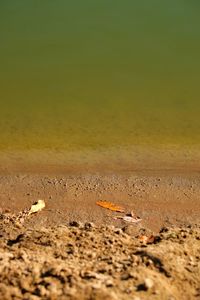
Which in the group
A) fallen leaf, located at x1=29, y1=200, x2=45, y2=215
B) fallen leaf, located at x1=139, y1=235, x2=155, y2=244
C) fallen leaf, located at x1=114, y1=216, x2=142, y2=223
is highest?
fallen leaf, located at x1=29, y1=200, x2=45, y2=215

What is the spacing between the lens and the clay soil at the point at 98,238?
146 inches

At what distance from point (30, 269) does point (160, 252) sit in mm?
970

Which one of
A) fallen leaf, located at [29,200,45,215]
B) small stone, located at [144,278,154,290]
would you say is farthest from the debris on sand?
small stone, located at [144,278,154,290]

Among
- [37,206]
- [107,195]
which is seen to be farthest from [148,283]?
[107,195]

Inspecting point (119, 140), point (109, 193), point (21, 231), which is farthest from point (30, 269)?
point (119, 140)

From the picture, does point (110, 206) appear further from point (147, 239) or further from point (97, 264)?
point (97, 264)

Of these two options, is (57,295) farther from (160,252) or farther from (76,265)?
(160,252)

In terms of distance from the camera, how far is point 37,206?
565cm

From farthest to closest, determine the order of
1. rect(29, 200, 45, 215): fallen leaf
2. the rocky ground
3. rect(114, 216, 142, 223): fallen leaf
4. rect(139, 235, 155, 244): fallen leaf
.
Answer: rect(29, 200, 45, 215): fallen leaf
rect(114, 216, 142, 223): fallen leaf
rect(139, 235, 155, 244): fallen leaf
the rocky ground

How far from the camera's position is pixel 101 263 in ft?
13.3

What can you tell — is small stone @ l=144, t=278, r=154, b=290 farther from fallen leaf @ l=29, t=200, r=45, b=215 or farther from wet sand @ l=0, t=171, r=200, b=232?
fallen leaf @ l=29, t=200, r=45, b=215

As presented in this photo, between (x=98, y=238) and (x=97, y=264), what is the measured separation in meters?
0.57

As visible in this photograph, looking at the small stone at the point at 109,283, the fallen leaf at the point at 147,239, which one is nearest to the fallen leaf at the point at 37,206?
the fallen leaf at the point at 147,239

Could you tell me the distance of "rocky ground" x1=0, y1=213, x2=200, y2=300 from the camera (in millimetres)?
3643
